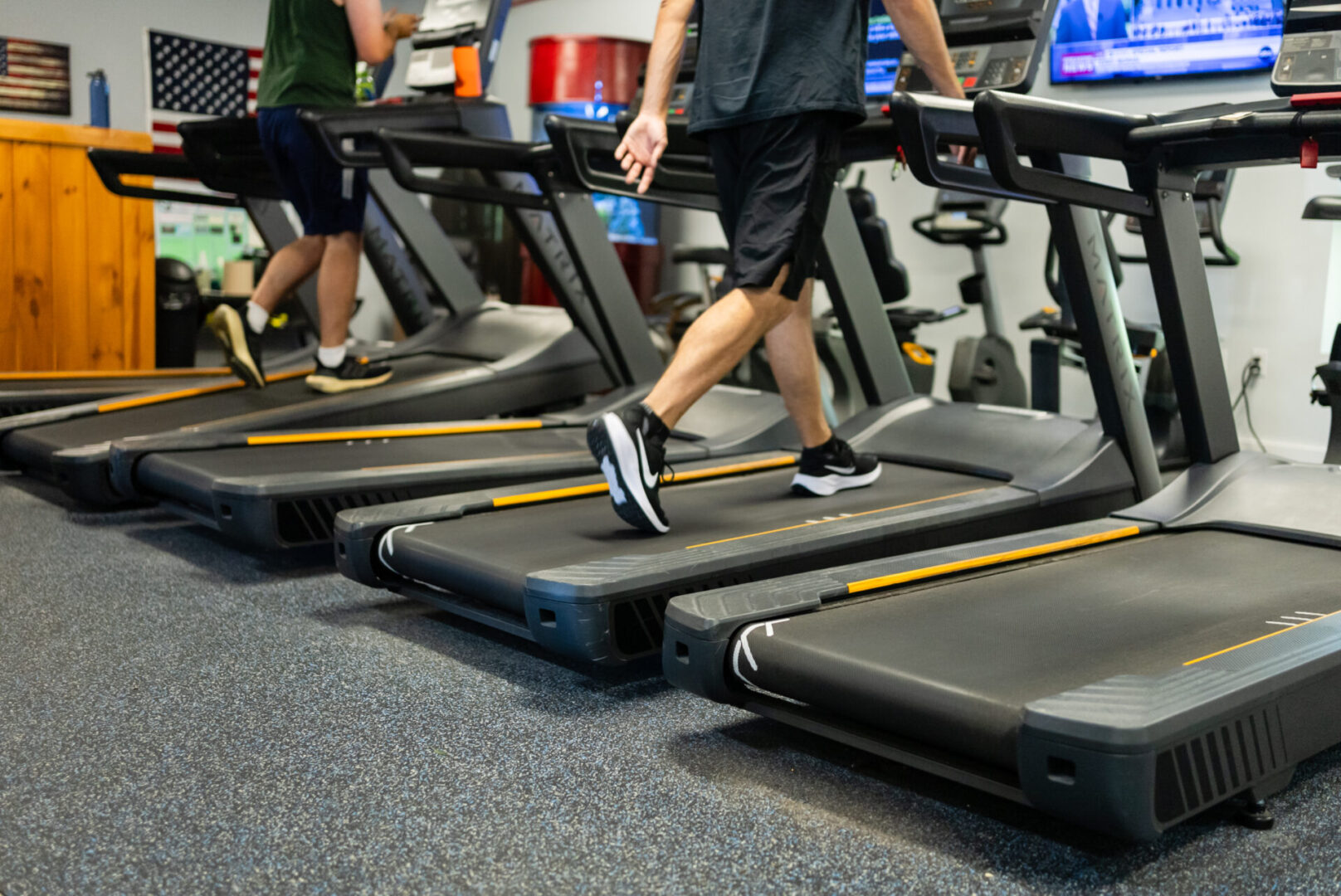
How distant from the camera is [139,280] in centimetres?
516

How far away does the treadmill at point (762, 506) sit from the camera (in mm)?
1992

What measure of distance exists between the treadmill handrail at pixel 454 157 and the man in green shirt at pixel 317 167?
398 mm

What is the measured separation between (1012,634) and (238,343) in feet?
10.0

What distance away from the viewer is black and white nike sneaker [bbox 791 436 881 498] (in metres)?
2.73

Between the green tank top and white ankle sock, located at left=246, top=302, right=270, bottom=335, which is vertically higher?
the green tank top

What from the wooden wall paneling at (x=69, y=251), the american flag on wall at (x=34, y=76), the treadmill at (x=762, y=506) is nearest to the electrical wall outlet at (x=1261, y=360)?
the treadmill at (x=762, y=506)

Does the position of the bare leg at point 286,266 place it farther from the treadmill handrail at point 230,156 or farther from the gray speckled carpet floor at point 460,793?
the gray speckled carpet floor at point 460,793

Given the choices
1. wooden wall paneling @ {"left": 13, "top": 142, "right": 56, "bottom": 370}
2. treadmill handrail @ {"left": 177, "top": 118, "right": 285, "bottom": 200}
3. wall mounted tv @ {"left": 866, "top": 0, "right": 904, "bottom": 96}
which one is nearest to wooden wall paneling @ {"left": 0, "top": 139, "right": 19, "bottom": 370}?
wooden wall paneling @ {"left": 13, "top": 142, "right": 56, "bottom": 370}

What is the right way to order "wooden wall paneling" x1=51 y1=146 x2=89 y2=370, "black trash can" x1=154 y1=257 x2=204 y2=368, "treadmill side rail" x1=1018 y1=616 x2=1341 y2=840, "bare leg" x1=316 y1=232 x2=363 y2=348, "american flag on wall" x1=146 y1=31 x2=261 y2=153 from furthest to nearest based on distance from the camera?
"american flag on wall" x1=146 y1=31 x2=261 y2=153 < "black trash can" x1=154 y1=257 x2=204 y2=368 < "wooden wall paneling" x1=51 y1=146 x2=89 y2=370 < "bare leg" x1=316 y1=232 x2=363 y2=348 < "treadmill side rail" x1=1018 y1=616 x2=1341 y2=840

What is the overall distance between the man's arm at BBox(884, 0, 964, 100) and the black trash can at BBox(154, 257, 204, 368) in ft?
14.7

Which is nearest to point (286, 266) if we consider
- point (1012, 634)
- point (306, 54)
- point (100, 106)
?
point (306, 54)

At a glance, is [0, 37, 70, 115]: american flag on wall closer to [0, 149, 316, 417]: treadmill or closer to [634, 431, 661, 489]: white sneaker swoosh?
[0, 149, 316, 417]: treadmill

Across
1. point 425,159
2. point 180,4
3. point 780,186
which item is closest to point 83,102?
point 180,4

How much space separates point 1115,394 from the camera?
9.04ft
